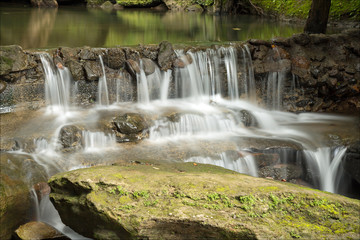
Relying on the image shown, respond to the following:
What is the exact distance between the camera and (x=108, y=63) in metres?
9.72

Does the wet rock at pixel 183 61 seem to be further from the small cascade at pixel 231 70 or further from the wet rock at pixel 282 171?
the wet rock at pixel 282 171

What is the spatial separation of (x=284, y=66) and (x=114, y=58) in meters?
4.90

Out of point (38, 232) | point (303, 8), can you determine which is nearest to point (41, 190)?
point (38, 232)

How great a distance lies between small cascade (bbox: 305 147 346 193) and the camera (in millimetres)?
7449

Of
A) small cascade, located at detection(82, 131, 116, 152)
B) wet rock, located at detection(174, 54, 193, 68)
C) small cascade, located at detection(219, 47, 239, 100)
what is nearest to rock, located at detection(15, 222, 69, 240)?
small cascade, located at detection(82, 131, 116, 152)

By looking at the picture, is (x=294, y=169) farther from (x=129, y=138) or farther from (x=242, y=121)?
(x=129, y=138)

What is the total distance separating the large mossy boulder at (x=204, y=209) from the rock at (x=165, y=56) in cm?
613

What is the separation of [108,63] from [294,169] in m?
5.36

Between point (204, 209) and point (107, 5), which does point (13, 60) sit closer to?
point (204, 209)

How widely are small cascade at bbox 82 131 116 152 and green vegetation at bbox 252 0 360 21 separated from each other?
13338 millimetres

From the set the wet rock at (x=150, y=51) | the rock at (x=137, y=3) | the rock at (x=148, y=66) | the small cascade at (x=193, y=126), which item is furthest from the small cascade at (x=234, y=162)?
the rock at (x=137, y=3)

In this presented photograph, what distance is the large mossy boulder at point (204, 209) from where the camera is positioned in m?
3.40

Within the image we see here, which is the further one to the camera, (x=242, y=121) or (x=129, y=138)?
(x=242, y=121)

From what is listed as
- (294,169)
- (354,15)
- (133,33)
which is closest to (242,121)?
(294,169)
